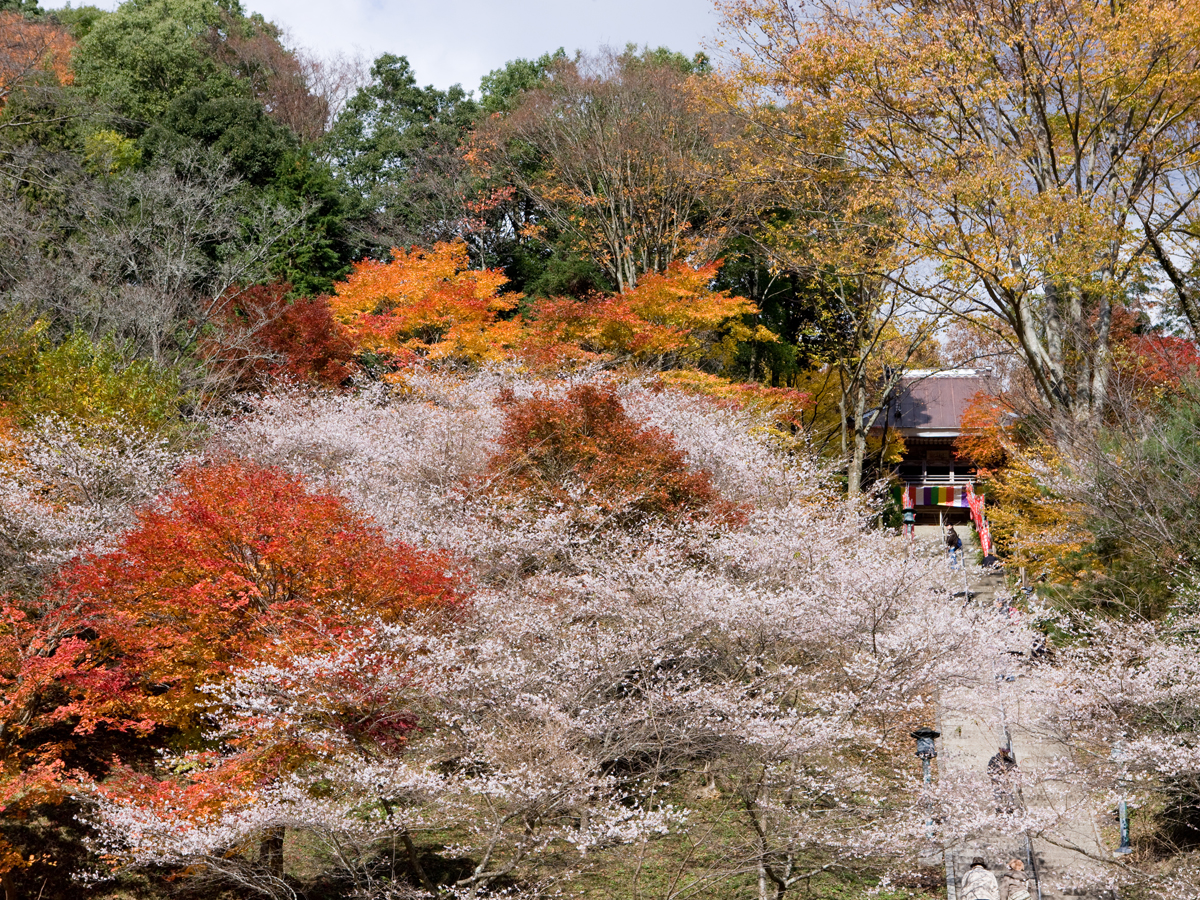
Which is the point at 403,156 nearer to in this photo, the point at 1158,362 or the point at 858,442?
the point at 858,442

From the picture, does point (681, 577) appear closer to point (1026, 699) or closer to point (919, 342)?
point (1026, 699)

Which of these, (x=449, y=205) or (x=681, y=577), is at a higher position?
(x=449, y=205)

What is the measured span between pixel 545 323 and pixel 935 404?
58.9 ft

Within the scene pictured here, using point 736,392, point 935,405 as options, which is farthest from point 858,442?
point 935,405

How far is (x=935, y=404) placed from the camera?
33.4 m

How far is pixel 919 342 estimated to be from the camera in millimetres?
23688

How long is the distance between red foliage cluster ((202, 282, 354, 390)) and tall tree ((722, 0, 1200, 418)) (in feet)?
39.0

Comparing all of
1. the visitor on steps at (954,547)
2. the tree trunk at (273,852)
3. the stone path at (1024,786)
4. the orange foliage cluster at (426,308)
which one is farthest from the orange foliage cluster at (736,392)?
the tree trunk at (273,852)

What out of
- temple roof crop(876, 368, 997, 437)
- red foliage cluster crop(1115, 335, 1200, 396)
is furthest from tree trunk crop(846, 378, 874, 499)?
temple roof crop(876, 368, 997, 437)

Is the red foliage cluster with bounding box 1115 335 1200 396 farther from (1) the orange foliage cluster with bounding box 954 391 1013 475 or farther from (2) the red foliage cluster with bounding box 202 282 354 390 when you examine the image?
(2) the red foliage cluster with bounding box 202 282 354 390

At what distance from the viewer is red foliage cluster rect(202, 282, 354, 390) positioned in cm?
2048

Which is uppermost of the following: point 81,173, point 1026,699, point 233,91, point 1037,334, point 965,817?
point 233,91

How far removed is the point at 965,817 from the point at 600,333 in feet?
40.9

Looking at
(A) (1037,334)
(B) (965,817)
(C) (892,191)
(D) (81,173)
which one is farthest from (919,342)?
(D) (81,173)
